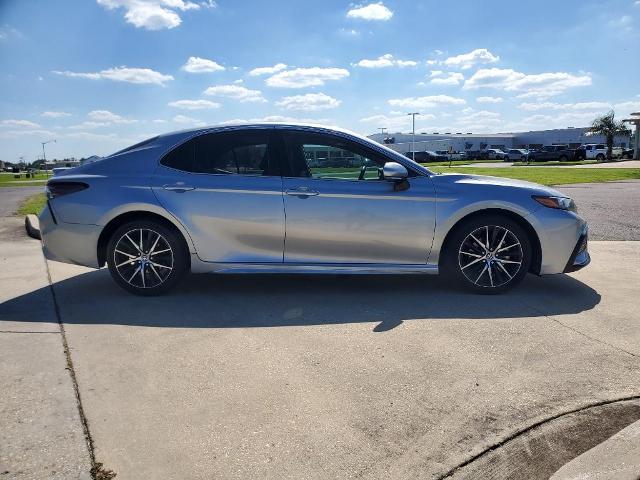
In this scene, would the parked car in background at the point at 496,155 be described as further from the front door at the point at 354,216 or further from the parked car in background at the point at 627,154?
the front door at the point at 354,216

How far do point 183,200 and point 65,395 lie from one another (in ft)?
7.42

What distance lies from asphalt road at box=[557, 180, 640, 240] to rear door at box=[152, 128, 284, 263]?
17.8ft

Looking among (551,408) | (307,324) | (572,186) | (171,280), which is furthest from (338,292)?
(572,186)

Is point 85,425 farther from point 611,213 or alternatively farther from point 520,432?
point 611,213

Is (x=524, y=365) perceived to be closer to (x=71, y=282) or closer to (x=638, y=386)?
(x=638, y=386)

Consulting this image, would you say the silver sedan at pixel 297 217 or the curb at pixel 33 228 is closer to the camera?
the silver sedan at pixel 297 217

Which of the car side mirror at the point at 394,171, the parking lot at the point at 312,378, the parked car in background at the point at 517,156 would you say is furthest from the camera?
the parked car in background at the point at 517,156

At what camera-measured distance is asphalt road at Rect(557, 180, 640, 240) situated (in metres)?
8.24

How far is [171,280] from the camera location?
480 centimetres

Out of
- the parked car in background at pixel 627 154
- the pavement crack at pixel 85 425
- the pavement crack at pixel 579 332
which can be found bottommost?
the pavement crack at pixel 579 332

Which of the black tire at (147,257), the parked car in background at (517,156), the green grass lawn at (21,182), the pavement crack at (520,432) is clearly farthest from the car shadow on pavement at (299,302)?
the parked car in background at (517,156)

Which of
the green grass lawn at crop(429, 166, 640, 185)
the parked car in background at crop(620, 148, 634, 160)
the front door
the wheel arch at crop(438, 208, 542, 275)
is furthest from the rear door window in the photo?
the parked car in background at crop(620, 148, 634, 160)

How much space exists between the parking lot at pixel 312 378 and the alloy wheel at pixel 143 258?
205 millimetres

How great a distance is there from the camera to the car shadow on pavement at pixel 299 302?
4.16 m
